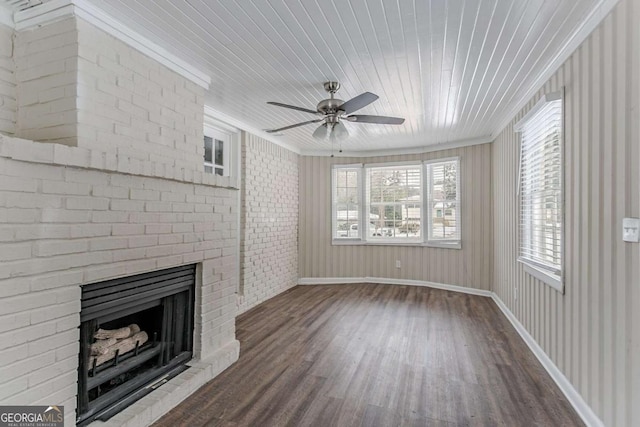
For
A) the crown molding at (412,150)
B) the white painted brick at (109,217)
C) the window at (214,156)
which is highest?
the crown molding at (412,150)

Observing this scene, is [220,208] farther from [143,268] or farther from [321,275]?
[321,275]

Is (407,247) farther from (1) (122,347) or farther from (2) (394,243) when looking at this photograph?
(1) (122,347)

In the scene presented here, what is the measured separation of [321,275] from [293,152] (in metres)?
2.37

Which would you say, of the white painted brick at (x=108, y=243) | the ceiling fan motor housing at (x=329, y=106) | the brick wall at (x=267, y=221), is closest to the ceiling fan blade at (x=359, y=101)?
the ceiling fan motor housing at (x=329, y=106)

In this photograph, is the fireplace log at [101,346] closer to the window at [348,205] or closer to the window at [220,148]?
the window at [220,148]

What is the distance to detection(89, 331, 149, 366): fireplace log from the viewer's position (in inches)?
74.5

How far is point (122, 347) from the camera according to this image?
2.04m

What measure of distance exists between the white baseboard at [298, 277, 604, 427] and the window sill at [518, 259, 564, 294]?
0.62 metres

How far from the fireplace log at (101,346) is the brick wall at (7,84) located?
1430mm

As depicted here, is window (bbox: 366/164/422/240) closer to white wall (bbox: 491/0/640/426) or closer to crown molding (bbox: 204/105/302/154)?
crown molding (bbox: 204/105/302/154)

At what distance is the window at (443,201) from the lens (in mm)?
5051

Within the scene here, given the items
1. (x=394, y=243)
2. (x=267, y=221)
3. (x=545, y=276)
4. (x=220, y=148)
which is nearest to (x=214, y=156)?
(x=220, y=148)

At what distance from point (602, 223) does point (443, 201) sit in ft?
11.4

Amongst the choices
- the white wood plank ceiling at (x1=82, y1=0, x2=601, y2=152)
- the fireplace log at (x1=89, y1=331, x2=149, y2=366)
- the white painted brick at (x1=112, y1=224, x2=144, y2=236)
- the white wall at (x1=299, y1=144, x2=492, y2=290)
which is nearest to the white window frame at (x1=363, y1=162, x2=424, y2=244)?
the white wall at (x1=299, y1=144, x2=492, y2=290)
